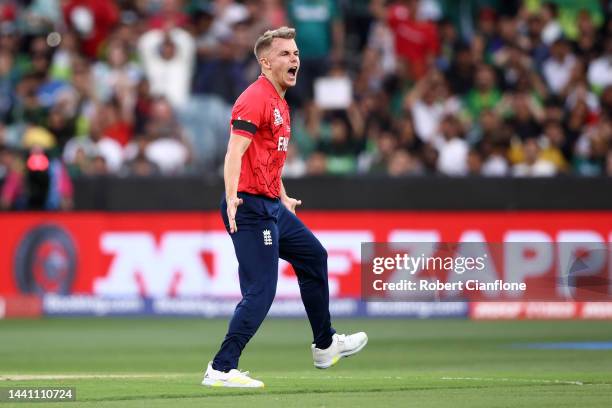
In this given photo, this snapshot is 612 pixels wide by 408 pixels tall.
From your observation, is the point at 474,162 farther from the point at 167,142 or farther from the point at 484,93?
the point at 167,142

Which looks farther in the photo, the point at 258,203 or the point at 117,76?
the point at 117,76

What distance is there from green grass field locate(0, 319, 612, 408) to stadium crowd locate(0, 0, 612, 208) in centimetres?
273

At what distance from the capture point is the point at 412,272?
1008cm

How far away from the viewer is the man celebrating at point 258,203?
9.77 meters

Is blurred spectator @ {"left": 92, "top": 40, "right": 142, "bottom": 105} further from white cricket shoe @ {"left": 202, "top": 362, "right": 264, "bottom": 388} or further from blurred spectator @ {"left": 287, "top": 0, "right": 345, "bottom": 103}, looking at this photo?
white cricket shoe @ {"left": 202, "top": 362, "right": 264, "bottom": 388}

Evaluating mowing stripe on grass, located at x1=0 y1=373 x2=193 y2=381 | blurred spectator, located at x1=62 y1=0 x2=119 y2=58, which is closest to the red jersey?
mowing stripe on grass, located at x1=0 y1=373 x2=193 y2=381

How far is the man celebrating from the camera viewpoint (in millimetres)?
9766

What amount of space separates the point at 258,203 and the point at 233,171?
42cm

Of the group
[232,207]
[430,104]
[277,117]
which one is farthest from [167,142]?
[232,207]

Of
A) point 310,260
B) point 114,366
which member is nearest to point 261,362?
point 114,366

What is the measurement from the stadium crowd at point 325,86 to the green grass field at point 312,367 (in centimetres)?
273

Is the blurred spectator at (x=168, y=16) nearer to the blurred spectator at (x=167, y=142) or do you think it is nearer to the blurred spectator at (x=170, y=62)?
the blurred spectator at (x=170, y=62)

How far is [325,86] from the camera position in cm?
2105

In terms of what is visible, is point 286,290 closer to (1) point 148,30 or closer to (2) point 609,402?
(1) point 148,30
